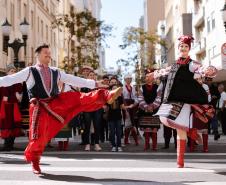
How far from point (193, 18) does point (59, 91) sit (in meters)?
43.1

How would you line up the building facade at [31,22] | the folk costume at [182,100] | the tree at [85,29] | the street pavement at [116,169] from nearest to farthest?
the street pavement at [116,169] < the folk costume at [182,100] < the building facade at [31,22] < the tree at [85,29]

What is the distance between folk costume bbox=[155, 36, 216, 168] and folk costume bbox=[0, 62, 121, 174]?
1313 millimetres

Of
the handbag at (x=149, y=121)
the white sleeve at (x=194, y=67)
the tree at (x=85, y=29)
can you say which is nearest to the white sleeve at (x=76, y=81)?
the white sleeve at (x=194, y=67)

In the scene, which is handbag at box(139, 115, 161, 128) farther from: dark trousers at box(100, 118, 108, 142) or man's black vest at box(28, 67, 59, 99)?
man's black vest at box(28, 67, 59, 99)

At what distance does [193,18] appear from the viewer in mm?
49438

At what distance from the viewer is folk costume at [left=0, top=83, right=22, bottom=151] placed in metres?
11.7

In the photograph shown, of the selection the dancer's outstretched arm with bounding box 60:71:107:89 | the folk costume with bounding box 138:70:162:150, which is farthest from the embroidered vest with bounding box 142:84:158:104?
the dancer's outstretched arm with bounding box 60:71:107:89

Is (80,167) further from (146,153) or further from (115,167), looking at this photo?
(146,153)

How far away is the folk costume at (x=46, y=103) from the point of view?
24.2 feet

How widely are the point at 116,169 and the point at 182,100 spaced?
57.2 inches

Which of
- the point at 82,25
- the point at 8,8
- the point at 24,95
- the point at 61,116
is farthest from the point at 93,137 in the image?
the point at 82,25

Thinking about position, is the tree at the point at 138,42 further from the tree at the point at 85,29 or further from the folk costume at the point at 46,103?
the folk costume at the point at 46,103

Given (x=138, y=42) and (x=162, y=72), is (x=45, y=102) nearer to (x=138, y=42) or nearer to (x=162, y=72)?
(x=162, y=72)

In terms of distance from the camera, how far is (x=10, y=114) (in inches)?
464
